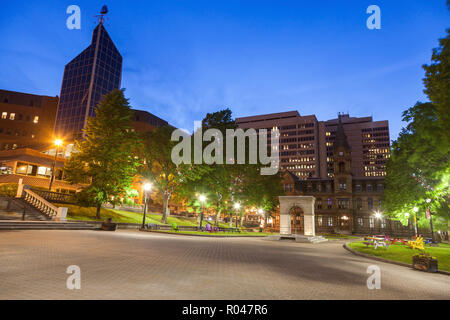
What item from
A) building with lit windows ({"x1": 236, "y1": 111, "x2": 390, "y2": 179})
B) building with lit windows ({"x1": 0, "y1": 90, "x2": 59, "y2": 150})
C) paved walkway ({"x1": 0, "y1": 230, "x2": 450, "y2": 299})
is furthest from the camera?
building with lit windows ({"x1": 236, "y1": 111, "x2": 390, "y2": 179})

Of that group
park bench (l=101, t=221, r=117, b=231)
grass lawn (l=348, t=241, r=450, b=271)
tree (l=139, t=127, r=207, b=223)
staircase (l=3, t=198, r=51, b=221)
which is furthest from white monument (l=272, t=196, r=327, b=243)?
staircase (l=3, t=198, r=51, b=221)

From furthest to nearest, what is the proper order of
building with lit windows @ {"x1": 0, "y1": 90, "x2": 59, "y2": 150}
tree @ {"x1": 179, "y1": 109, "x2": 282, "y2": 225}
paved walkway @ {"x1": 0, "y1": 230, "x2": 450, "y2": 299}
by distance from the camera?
building with lit windows @ {"x1": 0, "y1": 90, "x2": 59, "y2": 150} < tree @ {"x1": 179, "y1": 109, "x2": 282, "y2": 225} < paved walkway @ {"x1": 0, "y1": 230, "x2": 450, "y2": 299}

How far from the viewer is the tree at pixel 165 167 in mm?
36781

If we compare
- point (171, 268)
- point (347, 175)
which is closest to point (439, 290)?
point (171, 268)

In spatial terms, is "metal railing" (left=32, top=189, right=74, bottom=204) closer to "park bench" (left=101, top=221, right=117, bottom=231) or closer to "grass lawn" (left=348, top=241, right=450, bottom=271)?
"park bench" (left=101, top=221, right=117, bottom=231)

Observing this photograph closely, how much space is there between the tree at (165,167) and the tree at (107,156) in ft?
14.6

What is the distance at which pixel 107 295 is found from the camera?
5105 mm

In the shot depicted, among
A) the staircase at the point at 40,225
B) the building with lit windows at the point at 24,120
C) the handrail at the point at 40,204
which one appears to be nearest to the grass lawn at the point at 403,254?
the staircase at the point at 40,225

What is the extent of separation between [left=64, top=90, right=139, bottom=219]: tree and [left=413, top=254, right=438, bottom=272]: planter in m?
28.9

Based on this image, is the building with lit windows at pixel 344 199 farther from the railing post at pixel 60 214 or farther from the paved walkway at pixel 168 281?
the paved walkway at pixel 168 281

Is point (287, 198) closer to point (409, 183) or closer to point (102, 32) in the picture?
point (409, 183)

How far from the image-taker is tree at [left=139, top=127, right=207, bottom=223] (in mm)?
36781

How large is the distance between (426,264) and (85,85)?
9537cm
